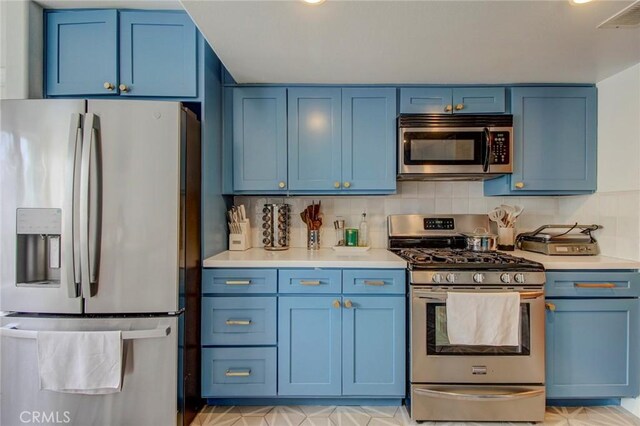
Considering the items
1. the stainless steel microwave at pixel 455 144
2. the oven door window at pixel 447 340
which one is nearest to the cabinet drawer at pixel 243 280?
the oven door window at pixel 447 340

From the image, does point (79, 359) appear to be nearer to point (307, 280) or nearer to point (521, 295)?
point (307, 280)

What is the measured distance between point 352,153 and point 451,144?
0.68 metres

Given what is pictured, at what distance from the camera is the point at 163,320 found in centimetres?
154

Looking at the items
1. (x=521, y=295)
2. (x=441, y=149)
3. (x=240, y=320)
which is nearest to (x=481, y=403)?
(x=521, y=295)

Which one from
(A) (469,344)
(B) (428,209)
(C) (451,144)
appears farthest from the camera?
(B) (428,209)

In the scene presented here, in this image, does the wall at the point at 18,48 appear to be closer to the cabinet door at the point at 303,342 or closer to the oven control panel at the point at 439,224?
the cabinet door at the point at 303,342

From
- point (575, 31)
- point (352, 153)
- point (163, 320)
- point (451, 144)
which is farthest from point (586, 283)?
point (163, 320)

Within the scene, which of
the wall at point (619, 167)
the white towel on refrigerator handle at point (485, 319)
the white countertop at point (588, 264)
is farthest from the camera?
the wall at point (619, 167)

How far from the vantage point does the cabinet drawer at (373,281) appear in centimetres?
179

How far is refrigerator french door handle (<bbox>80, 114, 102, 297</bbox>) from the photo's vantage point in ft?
4.75

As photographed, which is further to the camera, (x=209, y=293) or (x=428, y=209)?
(x=428, y=209)

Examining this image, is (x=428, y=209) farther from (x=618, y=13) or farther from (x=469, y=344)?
(x=618, y=13)

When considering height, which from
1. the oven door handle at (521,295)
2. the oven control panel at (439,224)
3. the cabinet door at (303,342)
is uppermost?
the oven control panel at (439,224)

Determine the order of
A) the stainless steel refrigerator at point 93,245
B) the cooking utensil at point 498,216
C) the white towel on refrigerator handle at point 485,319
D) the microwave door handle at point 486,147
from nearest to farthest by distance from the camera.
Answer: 1. the stainless steel refrigerator at point 93,245
2. the white towel on refrigerator handle at point 485,319
3. the microwave door handle at point 486,147
4. the cooking utensil at point 498,216
